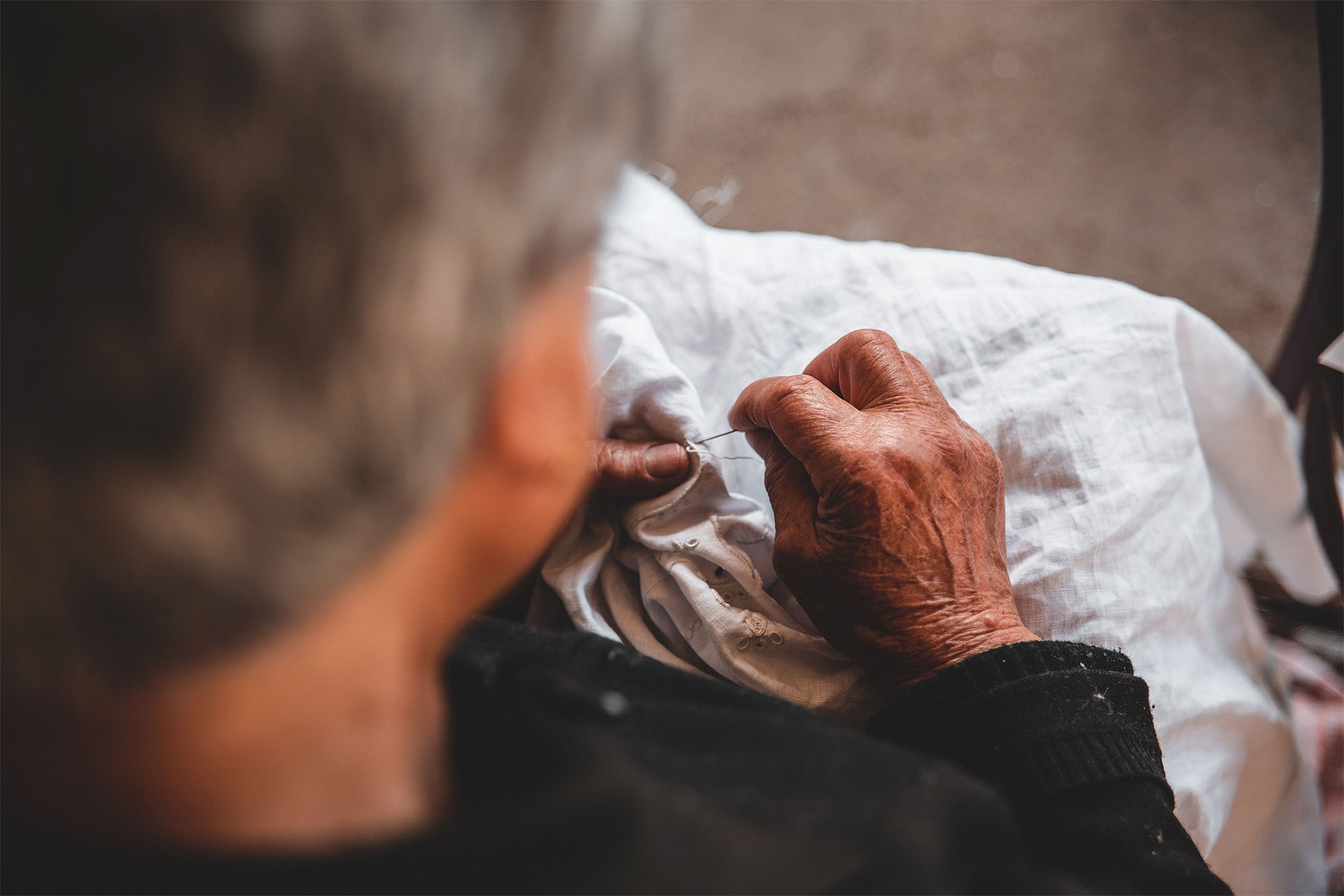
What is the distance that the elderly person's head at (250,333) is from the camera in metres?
0.24

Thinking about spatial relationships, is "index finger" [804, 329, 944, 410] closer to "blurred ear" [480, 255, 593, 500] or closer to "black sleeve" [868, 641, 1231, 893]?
"black sleeve" [868, 641, 1231, 893]

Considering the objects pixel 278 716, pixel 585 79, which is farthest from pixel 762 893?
pixel 585 79

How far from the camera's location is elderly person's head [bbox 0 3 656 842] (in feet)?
0.78

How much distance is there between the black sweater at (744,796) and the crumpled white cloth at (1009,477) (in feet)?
0.31

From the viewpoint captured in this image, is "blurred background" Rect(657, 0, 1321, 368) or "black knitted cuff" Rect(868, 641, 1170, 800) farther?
"blurred background" Rect(657, 0, 1321, 368)

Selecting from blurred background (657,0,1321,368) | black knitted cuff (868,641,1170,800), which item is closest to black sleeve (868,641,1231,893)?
black knitted cuff (868,641,1170,800)

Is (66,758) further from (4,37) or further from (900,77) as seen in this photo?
(900,77)

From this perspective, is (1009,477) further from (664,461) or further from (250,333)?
(250,333)

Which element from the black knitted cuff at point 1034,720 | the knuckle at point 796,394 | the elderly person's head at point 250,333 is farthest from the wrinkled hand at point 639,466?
the elderly person's head at point 250,333

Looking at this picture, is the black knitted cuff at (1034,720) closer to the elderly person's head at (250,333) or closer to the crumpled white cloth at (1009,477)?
the crumpled white cloth at (1009,477)

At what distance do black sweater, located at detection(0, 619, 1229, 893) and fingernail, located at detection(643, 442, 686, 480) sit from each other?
157 millimetres

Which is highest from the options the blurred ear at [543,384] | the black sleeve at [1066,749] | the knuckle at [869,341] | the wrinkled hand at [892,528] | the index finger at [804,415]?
the blurred ear at [543,384]

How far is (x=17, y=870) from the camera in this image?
32cm

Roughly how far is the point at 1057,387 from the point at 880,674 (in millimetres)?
310
